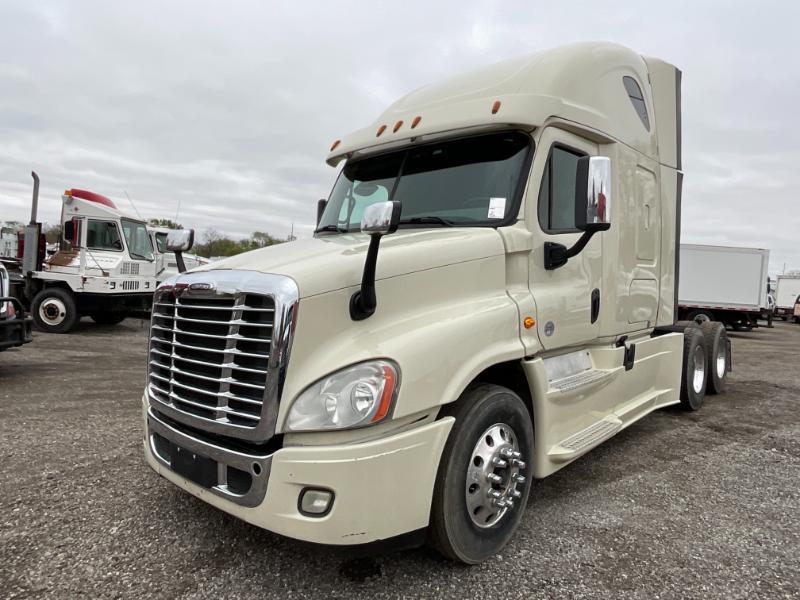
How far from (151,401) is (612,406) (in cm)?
331

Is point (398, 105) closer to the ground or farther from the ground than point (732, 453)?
farther from the ground

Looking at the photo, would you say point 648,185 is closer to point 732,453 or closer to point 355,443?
point 732,453

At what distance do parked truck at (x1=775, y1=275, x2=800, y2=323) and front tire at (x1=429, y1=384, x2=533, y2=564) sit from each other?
1510 inches

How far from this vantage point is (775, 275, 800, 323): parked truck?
33938mm

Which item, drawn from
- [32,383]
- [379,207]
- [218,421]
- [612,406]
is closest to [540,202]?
[379,207]

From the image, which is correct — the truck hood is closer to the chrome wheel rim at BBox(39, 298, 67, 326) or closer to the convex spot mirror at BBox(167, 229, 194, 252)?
the convex spot mirror at BBox(167, 229, 194, 252)

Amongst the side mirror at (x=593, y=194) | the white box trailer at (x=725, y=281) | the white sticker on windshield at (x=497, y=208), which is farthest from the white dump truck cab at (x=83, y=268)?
the white box trailer at (x=725, y=281)

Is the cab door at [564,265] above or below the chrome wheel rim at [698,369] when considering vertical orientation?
above

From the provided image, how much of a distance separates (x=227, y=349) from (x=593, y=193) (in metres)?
2.07

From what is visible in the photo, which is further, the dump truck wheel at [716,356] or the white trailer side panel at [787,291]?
the white trailer side panel at [787,291]

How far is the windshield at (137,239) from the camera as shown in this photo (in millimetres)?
13008

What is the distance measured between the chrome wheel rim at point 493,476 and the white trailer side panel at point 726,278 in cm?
1726

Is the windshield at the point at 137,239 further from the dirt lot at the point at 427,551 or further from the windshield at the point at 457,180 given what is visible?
the windshield at the point at 457,180

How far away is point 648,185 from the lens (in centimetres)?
482
